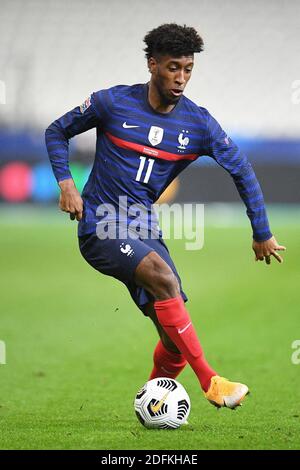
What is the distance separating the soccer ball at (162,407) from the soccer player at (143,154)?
0.28 m

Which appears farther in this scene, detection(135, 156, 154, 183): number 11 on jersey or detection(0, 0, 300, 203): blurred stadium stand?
detection(0, 0, 300, 203): blurred stadium stand

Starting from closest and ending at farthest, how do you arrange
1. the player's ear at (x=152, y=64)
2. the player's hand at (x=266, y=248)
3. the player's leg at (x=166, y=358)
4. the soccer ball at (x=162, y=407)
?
the soccer ball at (x=162, y=407) → the player's ear at (x=152, y=64) → the player's hand at (x=266, y=248) → the player's leg at (x=166, y=358)

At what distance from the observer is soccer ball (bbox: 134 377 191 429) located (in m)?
6.29

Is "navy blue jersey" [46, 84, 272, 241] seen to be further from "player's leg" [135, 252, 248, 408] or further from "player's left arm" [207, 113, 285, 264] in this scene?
"player's leg" [135, 252, 248, 408]

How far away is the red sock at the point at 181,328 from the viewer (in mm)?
6199

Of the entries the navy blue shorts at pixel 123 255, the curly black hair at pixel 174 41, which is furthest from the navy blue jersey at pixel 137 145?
the curly black hair at pixel 174 41

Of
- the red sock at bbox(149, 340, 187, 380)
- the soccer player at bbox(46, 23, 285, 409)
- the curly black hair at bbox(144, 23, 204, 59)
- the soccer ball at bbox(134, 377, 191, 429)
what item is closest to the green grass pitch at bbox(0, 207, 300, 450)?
the soccer ball at bbox(134, 377, 191, 429)

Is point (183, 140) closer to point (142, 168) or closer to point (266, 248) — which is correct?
point (142, 168)

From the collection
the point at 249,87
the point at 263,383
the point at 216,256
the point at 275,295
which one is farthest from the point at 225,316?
the point at 216,256

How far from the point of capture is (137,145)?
6.57 meters

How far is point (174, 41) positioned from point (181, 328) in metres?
1.84

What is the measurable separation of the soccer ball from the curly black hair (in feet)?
7.22

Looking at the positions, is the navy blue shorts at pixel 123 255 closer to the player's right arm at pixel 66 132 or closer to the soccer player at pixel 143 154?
the soccer player at pixel 143 154

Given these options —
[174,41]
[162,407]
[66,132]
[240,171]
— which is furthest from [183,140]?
[162,407]
